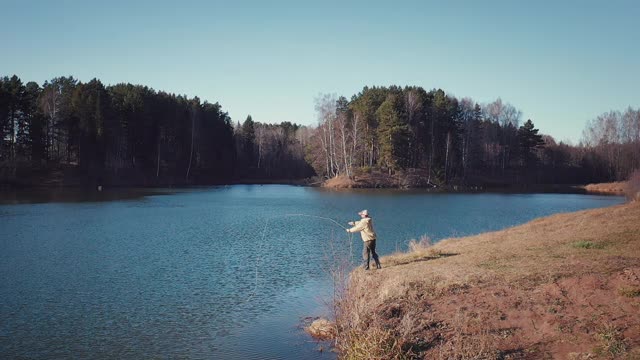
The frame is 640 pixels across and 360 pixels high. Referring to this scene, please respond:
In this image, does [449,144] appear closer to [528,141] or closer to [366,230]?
[528,141]

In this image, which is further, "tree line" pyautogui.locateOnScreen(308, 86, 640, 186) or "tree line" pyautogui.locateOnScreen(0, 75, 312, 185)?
"tree line" pyautogui.locateOnScreen(308, 86, 640, 186)

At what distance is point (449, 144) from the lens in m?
94.1

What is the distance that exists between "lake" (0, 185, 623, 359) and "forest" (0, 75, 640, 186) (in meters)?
39.2

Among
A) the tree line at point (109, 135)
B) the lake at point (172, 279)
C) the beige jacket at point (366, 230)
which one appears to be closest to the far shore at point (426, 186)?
the tree line at point (109, 135)

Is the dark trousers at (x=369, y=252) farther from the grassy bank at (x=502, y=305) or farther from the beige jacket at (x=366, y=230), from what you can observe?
the grassy bank at (x=502, y=305)

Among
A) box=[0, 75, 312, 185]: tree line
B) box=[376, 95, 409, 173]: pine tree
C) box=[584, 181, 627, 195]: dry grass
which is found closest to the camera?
box=[0, 75, 312, 185]: tree line

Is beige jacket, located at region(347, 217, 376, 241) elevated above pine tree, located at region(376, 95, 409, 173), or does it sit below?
below

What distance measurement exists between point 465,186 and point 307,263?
72843mm

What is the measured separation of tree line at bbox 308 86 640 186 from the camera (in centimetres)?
8981

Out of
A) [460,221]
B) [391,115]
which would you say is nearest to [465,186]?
[391,115]

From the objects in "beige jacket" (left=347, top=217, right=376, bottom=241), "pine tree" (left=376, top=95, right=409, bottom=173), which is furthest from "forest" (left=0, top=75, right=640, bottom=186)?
"beige jacket" (left=347, top=217, right=376, bottom=241)

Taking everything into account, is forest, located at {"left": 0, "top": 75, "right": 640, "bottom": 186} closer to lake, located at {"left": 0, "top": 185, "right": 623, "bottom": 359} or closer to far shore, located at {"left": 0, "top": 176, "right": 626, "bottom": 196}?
far shore, located at {"left": 0, "top": 176, "right": 626, "bottom": 196}

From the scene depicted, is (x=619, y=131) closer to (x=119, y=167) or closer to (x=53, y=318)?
(x=119, y=167)

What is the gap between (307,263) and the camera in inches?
884
